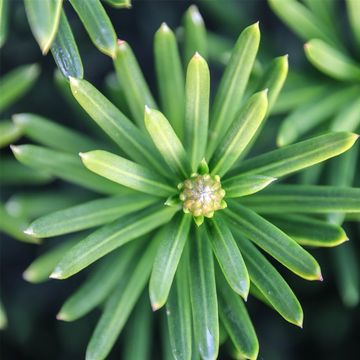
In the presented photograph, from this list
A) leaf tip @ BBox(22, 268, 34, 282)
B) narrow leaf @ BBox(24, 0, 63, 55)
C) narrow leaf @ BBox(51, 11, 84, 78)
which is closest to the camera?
narrow leaf @ BBox(24, 0, 63, 55)

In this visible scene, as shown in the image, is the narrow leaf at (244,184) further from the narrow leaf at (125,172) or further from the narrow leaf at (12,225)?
the narrow leaf at (12,225)

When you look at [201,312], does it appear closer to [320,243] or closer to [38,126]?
[320,243]

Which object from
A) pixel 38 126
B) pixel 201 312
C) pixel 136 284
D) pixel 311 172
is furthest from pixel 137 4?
pixel 201 312

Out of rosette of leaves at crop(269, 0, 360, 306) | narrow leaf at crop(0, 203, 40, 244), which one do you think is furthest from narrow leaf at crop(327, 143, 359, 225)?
narrow leaf at crop(0, 203, 40, 244)

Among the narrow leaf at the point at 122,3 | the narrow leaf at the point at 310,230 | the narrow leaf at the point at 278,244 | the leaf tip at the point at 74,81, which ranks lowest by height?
the narrow leaf at the point at 278,244

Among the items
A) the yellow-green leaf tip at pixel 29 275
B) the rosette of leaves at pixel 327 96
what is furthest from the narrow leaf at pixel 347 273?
the yellow-green leaf tip at pixel 29 275

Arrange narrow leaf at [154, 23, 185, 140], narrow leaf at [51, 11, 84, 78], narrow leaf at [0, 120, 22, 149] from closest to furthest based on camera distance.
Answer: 1. narrow leaf at [51, 11, 84, 78]
2. narrow leaf at [154, 23, 185, 140]
3. narrow leaf at [0, 120, 22, 149]

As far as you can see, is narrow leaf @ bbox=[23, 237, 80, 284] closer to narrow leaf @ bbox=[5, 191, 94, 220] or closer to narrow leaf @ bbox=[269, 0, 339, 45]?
narrow leaf @ bbox=[5, 191, 94, 220]
